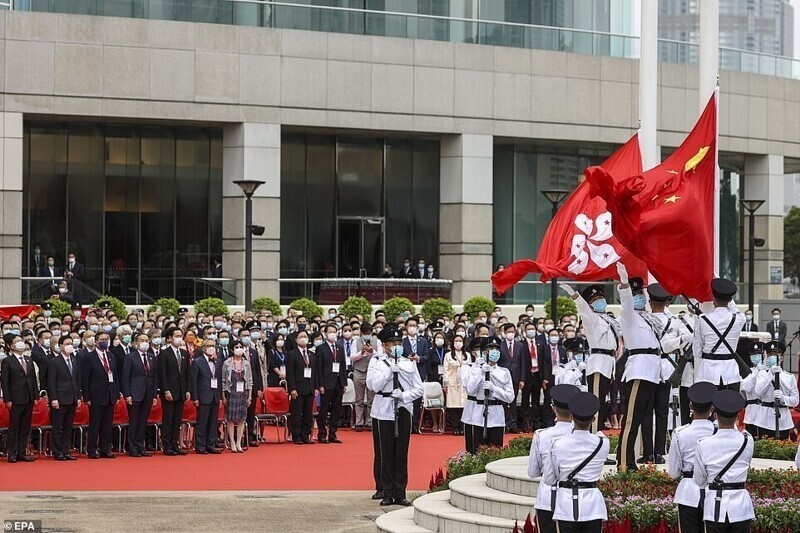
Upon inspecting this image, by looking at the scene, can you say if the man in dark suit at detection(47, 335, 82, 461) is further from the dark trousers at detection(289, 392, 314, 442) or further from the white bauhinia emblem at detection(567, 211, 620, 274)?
the white bauhinia emblem at detection(567, 211, 620, 274)

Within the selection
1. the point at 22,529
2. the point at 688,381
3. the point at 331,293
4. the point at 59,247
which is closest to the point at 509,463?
the point at 688,381

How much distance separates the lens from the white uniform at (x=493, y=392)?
19.1m

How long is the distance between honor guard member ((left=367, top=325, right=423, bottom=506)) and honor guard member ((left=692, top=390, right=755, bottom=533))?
658cm

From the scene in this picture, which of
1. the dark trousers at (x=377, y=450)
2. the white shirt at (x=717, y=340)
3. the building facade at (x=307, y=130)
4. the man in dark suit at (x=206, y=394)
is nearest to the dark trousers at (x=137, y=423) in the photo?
the man in dark suit at (x=206, y=394)

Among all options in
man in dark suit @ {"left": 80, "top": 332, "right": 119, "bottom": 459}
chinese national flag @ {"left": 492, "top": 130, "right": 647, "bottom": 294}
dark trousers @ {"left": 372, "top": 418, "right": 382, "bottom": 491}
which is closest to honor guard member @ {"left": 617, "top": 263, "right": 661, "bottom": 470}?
chinese national flag @ {"left": 492, "top": 130, "right": 647, "bottom": 294}

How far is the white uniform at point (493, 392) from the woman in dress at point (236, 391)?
5.23 meters

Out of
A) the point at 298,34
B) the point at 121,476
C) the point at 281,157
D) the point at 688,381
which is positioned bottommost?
the point at 121,476

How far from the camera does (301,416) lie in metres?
25.1

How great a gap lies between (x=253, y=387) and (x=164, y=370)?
185 centimetres

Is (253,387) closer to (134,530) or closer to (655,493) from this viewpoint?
(134,530)

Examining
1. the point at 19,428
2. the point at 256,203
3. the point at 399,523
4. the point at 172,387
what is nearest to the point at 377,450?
the point at 399,523

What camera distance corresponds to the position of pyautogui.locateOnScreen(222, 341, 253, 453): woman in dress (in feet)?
76.4

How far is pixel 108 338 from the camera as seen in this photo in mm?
23797

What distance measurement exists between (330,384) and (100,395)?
14.8 ft
